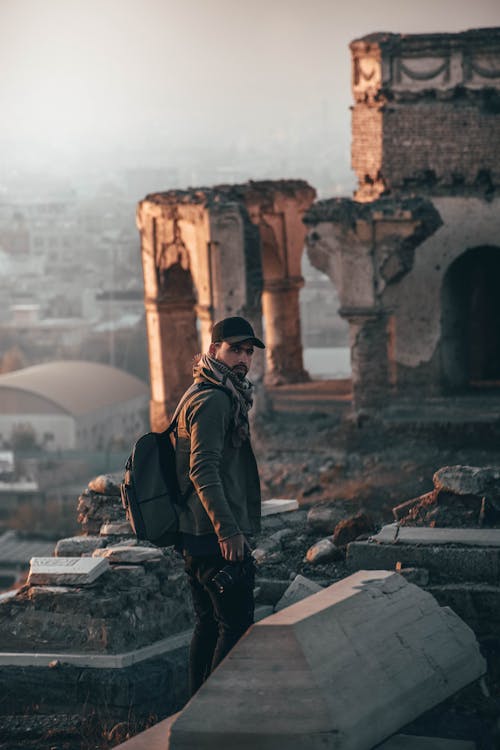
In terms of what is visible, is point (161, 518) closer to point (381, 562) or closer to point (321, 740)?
point (321, 740)

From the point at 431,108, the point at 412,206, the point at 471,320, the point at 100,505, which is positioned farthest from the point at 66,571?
the point at 471,320

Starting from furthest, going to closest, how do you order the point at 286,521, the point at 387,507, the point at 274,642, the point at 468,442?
the point at 468,442, the point at 387,507, the point at 286,521, the point at 274,642

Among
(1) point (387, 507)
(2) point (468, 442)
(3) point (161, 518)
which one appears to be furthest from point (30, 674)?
(2) point (468, 442)

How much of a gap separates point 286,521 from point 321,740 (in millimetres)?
4000

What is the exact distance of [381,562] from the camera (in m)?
7.61

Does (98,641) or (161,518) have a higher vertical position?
(161,518)

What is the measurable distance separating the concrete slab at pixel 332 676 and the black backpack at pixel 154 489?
0.51 m

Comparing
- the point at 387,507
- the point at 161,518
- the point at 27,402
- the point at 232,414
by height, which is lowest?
the point at 27,402

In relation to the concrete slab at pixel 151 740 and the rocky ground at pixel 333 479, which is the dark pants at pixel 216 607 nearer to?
the concrete slab at pixel 151 740

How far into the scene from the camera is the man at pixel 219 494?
5.76 meters

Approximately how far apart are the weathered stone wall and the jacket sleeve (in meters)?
12.0

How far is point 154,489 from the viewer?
594cm

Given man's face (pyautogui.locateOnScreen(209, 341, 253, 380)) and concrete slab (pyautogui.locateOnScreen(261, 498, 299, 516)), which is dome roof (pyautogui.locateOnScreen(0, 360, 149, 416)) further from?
man's face (pyautogui.locateOnScreen(209, 341, 253, 380))

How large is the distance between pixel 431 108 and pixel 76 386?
38.1 m
